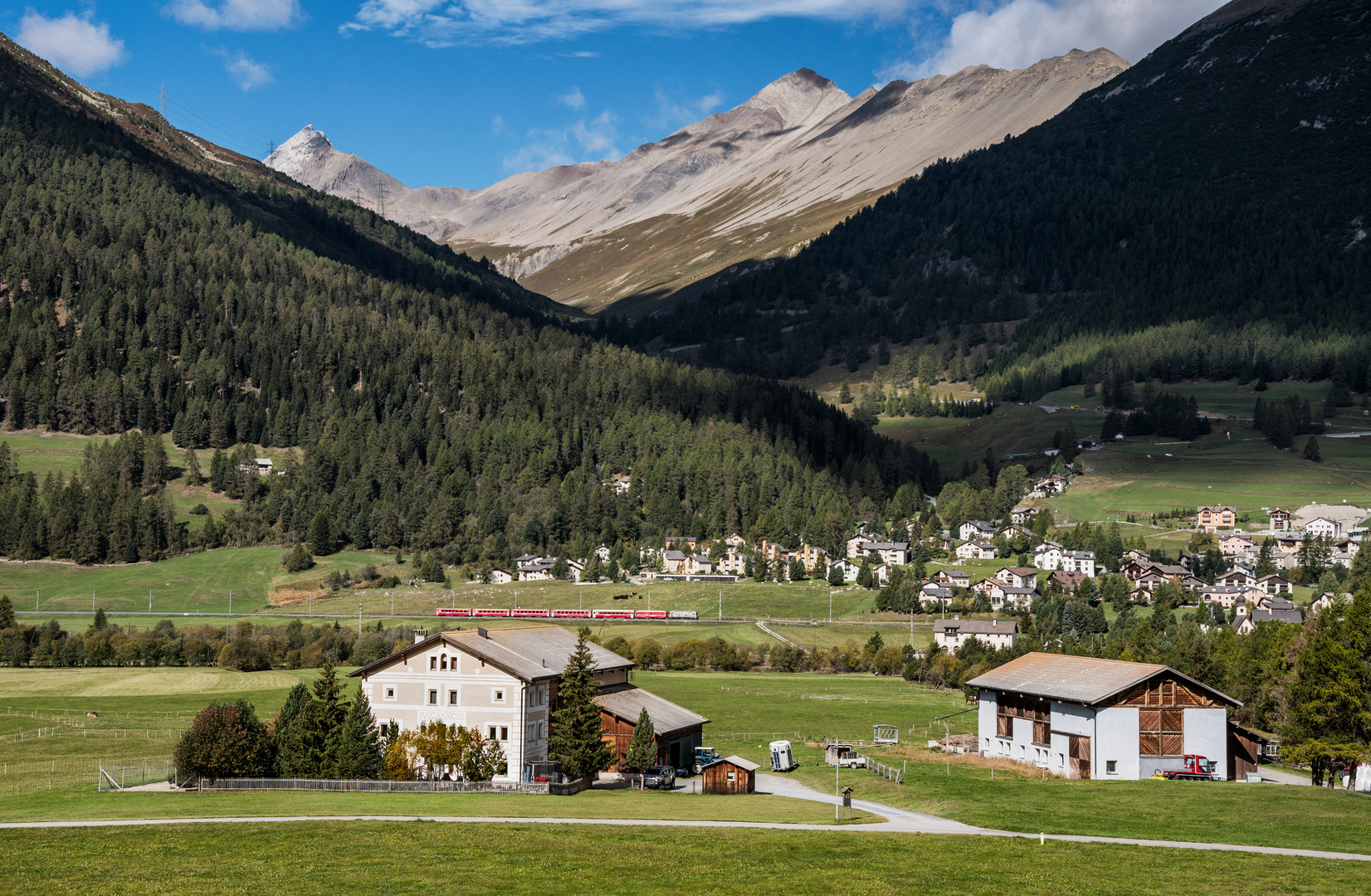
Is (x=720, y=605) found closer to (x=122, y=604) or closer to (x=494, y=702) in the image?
(x=122, y=604)

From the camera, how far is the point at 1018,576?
179000 mm

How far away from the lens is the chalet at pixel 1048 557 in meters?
190

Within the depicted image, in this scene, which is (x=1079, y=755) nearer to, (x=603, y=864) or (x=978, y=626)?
(x=603, y=864)

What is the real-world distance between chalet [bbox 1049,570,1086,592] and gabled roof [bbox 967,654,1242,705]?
93.9m

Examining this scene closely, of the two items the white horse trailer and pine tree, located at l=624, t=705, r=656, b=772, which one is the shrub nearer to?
pine tree, located at l=624, t=705, r=656, b=772

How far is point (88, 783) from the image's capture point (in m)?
60.2

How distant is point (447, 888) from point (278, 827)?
12.9 m

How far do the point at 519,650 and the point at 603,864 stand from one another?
1419 inches

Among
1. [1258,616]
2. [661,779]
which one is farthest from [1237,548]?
[661,779]

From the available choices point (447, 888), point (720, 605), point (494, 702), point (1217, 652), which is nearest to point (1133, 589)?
point (720, 605)

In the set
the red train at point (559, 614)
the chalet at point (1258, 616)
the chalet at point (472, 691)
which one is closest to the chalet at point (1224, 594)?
the chalet at point (1258, 616)

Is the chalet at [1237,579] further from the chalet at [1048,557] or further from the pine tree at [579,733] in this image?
the pine tree at [579,733]

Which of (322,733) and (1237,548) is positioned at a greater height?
(1237,548)

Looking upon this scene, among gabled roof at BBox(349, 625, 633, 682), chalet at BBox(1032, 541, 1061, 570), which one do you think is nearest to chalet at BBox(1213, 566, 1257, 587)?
chalet at BBox(1032, 541, 1061, 570)
